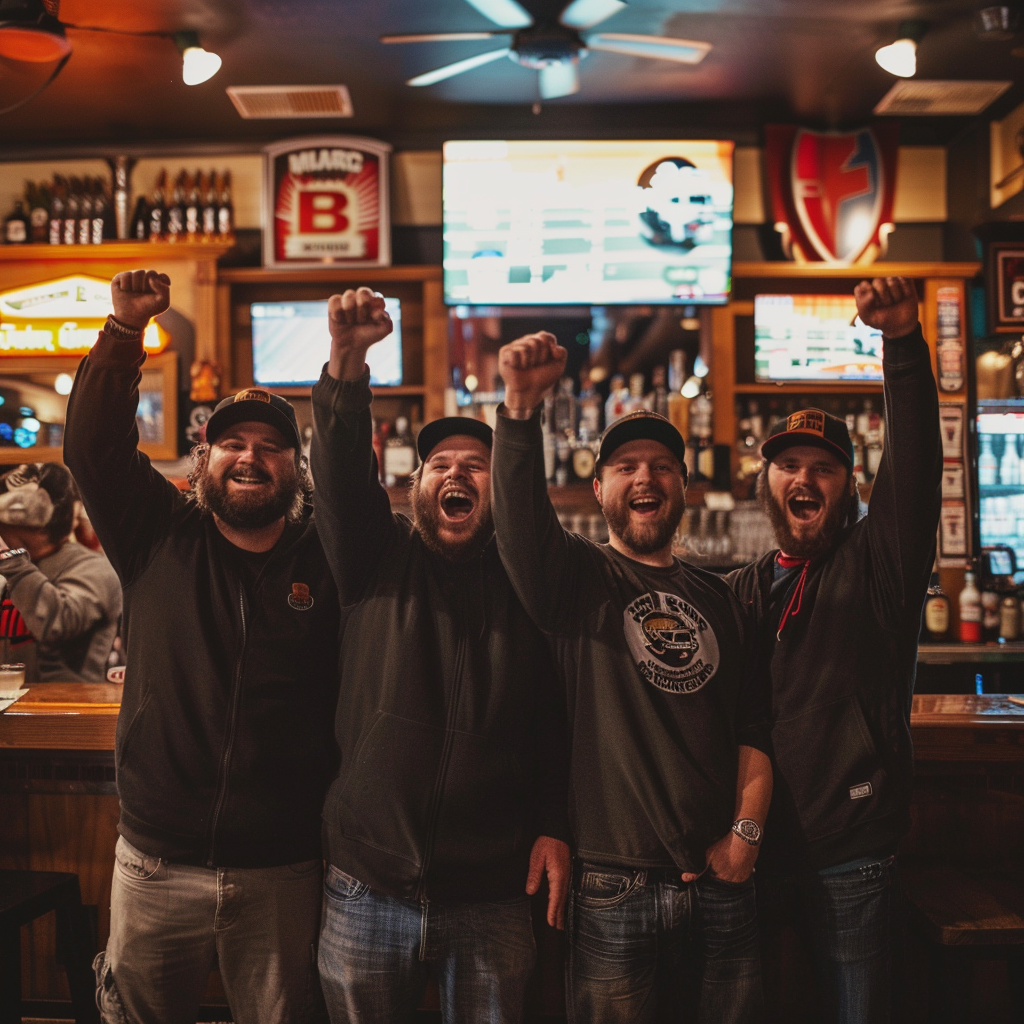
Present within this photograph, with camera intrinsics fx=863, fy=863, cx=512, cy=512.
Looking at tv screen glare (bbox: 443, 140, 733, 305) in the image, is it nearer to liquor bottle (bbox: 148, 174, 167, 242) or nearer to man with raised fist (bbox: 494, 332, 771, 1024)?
liquor bottle (bbox: 148, 174, 167, 242)

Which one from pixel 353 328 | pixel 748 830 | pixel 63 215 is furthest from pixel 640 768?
pixel 63 215

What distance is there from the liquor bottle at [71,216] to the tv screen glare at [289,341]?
3.29ft

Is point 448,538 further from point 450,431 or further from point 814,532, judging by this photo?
point 814,532

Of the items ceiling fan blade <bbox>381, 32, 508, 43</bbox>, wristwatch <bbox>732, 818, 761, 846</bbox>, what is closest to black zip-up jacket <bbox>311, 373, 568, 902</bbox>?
wristwatch <bbox>732, 818, 761, 846</bbox>

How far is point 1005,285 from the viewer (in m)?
4.39

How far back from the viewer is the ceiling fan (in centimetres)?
338

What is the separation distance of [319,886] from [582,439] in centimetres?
309

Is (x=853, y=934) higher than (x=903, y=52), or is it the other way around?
(x=903, y=52)

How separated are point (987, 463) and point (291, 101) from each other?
4037 millimetres

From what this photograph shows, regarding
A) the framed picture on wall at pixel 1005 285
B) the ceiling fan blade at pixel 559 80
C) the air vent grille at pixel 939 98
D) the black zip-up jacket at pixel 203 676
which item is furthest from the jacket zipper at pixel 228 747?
the framed picture on wall at pixel 1005 285

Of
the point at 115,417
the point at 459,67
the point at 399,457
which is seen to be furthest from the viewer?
the point at 399,457

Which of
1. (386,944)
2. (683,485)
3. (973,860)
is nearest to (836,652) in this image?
(683,485)

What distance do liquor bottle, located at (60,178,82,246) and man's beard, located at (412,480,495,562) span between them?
3.75 m

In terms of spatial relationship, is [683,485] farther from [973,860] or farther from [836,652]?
[973,860]
